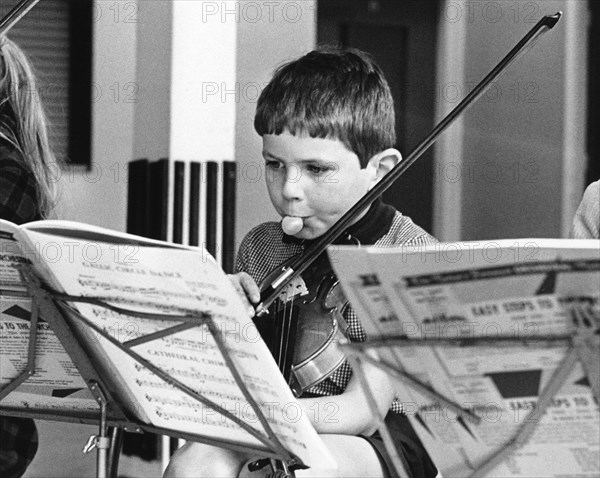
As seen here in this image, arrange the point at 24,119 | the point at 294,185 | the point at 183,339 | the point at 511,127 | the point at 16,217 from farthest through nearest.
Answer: the point at 511,127 < the point at 24,119 < the point at 16,217 < the point at 294,185 < the point at 183,339

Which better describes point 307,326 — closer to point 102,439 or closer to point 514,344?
point 102,439

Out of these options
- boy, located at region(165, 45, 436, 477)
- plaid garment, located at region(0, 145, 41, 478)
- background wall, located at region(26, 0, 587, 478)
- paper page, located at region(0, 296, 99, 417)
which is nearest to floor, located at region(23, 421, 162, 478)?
background wall, located at region(26, 0, 587, 478)

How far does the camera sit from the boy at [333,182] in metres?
1.42

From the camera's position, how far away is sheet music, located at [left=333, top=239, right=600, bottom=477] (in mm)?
958

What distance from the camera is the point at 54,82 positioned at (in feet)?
12.1

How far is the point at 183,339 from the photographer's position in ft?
3.81

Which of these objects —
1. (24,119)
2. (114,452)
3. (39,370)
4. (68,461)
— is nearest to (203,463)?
(114,452)

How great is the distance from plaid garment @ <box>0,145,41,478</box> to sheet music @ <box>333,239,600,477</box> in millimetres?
870

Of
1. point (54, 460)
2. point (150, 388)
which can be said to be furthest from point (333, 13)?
point (150, 388)

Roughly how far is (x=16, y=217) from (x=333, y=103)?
0.55 metres

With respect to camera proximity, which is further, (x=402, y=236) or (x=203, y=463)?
(x=402, y=236)

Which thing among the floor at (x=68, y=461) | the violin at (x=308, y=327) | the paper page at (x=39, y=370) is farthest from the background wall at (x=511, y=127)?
the paper page at (x=39, y=370)

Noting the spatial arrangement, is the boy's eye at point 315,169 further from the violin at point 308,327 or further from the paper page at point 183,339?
the paper page at point 183,339

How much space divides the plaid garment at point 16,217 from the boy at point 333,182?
1.20 feet
